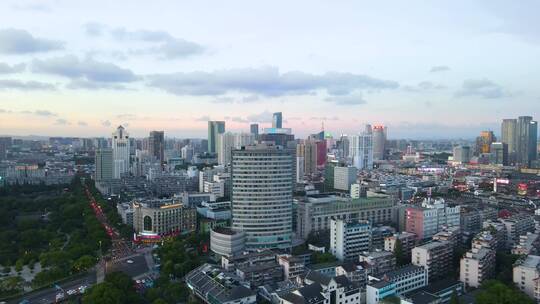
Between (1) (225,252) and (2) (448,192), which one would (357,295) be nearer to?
(1) (225,252)

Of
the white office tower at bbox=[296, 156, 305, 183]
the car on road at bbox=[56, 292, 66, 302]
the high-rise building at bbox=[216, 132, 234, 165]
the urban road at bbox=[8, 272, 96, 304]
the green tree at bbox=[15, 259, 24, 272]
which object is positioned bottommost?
the urban road at bbox=[8, 272, 96, 304]

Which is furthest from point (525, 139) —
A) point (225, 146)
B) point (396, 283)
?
point (396, 283)

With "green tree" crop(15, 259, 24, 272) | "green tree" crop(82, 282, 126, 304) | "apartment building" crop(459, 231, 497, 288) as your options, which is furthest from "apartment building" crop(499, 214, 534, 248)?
"green tree" crop(15, 259, 24, 272)

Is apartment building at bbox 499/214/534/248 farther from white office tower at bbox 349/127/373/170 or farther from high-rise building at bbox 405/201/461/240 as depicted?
white office tower at bbox 349/127/373/170

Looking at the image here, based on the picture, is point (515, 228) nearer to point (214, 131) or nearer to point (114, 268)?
point (114, 268)

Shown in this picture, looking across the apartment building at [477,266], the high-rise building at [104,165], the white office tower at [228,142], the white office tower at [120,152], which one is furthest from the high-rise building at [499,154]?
the high-rise building at [104,165]

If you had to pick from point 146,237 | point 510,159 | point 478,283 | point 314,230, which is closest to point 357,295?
point 478,283

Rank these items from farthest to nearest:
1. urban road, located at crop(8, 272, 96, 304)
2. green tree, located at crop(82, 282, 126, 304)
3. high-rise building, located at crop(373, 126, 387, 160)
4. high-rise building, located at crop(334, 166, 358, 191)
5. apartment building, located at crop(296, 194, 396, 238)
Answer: high-rise building, located at crop(373, 126, 387, 160), high-rise building, located at crop(334, 166, 358, 191), apartment building, located at crop(296, 194, 396, 238), urban road, located at crop(8, 272, 96, 304), green tree, located at crop(82, 282, 126, 304)
